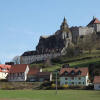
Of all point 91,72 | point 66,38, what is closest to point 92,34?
point 66,38

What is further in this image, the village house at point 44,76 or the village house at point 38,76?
the village house at point 38,76

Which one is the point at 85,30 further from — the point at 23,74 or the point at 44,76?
the point at 44,76

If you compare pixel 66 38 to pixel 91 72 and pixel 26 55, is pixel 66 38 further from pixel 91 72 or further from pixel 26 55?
pixel 91 72

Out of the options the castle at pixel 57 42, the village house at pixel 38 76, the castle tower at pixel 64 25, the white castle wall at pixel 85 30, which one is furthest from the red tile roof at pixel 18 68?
the castle tower at pixel 64 25

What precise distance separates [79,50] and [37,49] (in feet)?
135

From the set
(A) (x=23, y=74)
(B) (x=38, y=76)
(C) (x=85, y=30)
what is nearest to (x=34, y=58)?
(C) (x=85, y=30)

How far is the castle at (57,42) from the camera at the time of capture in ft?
502

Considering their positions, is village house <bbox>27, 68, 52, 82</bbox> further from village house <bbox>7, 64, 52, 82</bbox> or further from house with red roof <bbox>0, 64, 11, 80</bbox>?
house with red roof <bbox>0, 64, 11, 80</bbox>

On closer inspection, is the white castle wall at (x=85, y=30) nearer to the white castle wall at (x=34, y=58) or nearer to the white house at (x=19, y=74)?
the white castle wall at (x=34, y=58)

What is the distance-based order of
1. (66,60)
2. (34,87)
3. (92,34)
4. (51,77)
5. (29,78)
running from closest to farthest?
(34,87), (51,77), (29,78), (66,60), (92,34)

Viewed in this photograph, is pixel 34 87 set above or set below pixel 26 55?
below

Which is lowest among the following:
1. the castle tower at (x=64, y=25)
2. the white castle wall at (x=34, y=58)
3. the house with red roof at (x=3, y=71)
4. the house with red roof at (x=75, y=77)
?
the house with red roof at (x=75, y=77)

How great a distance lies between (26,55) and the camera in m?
162

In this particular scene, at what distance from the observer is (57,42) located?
16588 cm
